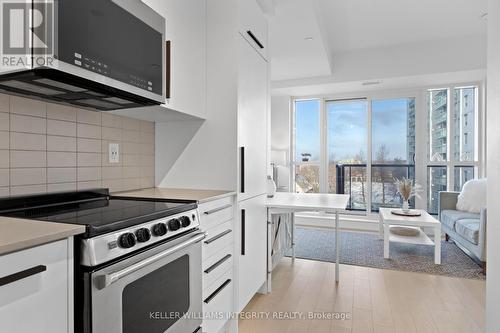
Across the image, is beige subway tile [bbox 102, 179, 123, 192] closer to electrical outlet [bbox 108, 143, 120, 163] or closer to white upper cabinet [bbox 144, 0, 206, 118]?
electrical outlet [bbox 108, 143, 120, 163]

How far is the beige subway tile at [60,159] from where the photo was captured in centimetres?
143

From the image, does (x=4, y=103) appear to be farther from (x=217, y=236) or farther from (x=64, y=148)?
(x=217, y=236)

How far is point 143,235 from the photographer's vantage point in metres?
1.12

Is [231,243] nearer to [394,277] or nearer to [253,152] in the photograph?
[253,152]

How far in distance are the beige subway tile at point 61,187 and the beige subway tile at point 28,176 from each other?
0.14 feet

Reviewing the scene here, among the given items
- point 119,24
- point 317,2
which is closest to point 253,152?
point 119,24

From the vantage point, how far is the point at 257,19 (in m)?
2.35

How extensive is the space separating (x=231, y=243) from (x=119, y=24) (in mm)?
1395

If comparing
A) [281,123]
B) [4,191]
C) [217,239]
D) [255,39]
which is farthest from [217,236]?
[281,123]

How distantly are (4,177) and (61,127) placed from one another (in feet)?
1.19

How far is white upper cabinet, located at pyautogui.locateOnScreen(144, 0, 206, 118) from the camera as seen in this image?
1680 mm

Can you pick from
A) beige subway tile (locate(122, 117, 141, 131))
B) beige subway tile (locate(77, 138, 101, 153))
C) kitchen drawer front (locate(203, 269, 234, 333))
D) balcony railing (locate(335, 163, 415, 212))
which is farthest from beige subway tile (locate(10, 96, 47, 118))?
balcony railing (locate(335, 163, 415, 212))

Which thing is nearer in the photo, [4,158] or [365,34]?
[4,158]

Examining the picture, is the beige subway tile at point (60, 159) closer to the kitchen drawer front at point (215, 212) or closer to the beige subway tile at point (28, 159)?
the beige subway tile at point (28, 159)
